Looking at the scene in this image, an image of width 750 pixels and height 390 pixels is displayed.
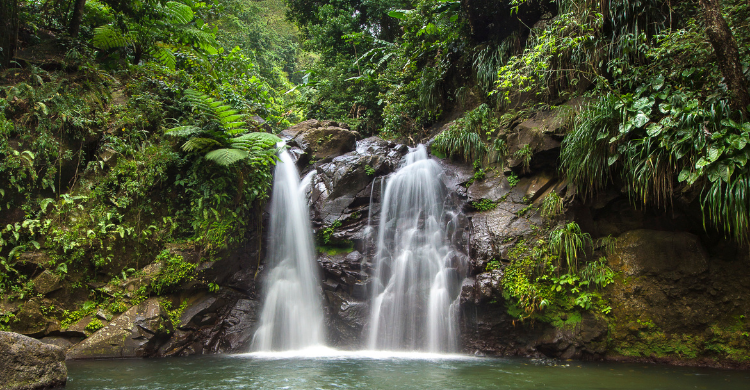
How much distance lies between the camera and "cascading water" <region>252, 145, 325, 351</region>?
26.5ft

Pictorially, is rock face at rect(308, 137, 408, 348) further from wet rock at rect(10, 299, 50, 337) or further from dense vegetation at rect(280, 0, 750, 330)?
A: wet rock at rect(10, 299, 50, 337)

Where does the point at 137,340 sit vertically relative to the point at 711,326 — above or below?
below

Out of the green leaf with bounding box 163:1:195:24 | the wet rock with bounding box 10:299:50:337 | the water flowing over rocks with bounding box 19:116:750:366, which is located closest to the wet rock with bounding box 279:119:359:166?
the water flowing over rocks with bounding box 19:116:750:366

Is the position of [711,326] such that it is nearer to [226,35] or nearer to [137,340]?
[137,340]

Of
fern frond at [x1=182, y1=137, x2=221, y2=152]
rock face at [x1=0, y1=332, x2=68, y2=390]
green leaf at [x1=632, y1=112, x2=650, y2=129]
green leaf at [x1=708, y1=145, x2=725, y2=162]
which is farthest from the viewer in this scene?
fern frond at [x1=182, y1=137, x2=221, y2=152]

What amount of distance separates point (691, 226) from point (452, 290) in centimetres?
411

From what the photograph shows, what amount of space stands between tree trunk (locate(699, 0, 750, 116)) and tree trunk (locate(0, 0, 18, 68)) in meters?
11.5

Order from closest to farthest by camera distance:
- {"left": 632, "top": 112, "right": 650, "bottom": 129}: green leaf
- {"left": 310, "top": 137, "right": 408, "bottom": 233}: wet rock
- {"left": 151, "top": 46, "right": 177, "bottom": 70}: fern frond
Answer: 1. {"left": 632, "top": 112, "right": 650, "bottom": 129}: green leaf
2. {"left": 310, "top": 137, "right": 408, "bottom": 233}: wet rock
3. {"left": 151, "top": 46, "right": 177, "bottom": 70}: fern frond

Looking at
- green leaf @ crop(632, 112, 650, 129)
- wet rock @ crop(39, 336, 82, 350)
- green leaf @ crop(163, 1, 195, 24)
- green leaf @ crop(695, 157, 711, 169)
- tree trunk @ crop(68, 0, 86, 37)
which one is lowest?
wet rock @ crop(39, 336, 82, 350)

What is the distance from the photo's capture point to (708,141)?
5516 mm

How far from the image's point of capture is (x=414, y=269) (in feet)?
26.5

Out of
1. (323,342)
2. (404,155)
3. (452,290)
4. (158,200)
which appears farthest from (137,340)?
(404,155)

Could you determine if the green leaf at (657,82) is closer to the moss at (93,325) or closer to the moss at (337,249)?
the moss at (337,249)

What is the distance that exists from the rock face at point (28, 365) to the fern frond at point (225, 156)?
388 centimetres
